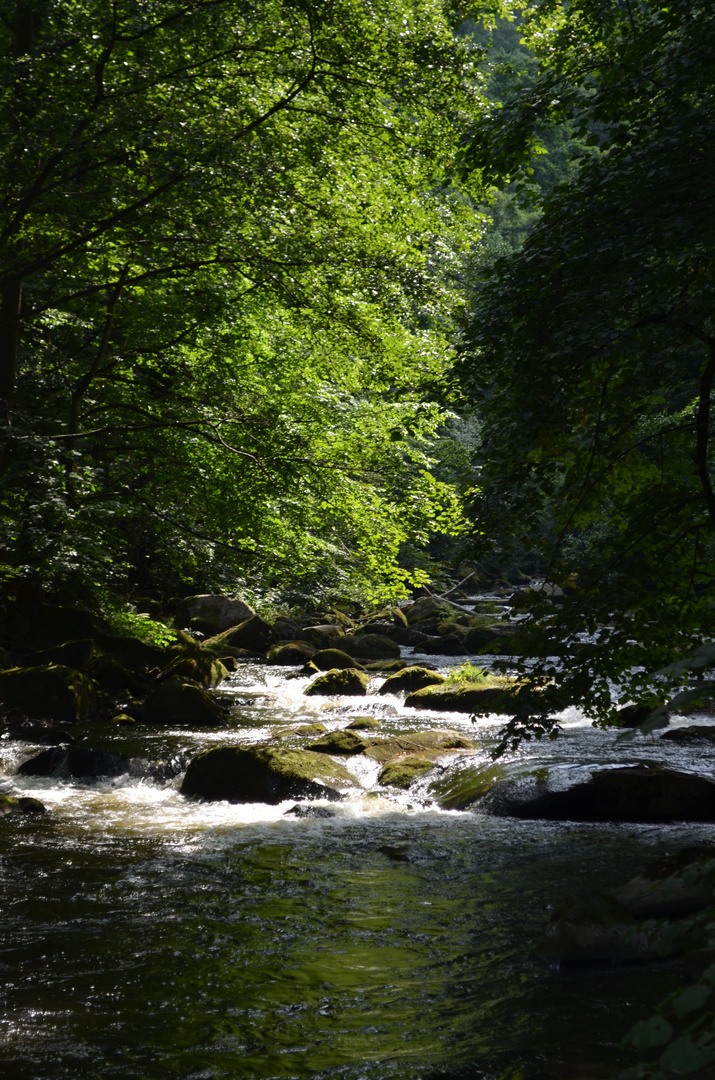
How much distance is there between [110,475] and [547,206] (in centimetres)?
813

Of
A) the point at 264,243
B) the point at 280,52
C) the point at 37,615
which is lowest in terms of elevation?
the point at 37,615

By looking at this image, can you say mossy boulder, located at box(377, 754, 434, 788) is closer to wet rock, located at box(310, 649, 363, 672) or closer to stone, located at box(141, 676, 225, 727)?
stone, located at box(141, 676, 225, 727)

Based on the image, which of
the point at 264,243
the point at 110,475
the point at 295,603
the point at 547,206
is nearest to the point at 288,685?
the point at 295,603

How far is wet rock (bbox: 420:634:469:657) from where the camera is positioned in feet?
79.7

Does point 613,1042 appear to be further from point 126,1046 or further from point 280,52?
point 280,52

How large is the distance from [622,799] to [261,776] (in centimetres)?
410

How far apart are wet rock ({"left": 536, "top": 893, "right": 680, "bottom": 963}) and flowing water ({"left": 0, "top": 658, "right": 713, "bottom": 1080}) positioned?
0.40ft

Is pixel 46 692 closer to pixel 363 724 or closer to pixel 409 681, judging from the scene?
Result: pixel 363 724

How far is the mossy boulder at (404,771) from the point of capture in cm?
1005

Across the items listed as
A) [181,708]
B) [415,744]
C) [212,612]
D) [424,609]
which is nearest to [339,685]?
[181,708]

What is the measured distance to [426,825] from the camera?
862 cm

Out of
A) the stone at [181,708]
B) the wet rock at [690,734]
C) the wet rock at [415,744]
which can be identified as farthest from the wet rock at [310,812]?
the wet rock at [690,734]

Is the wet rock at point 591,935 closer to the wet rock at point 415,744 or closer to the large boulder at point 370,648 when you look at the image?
the wet rock at point 415,744

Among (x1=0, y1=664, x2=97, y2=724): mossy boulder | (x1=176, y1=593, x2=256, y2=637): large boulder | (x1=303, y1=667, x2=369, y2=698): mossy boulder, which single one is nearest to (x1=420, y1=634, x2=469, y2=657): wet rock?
(x1=176, y1=593, x2=256, y2=637): large boulder
